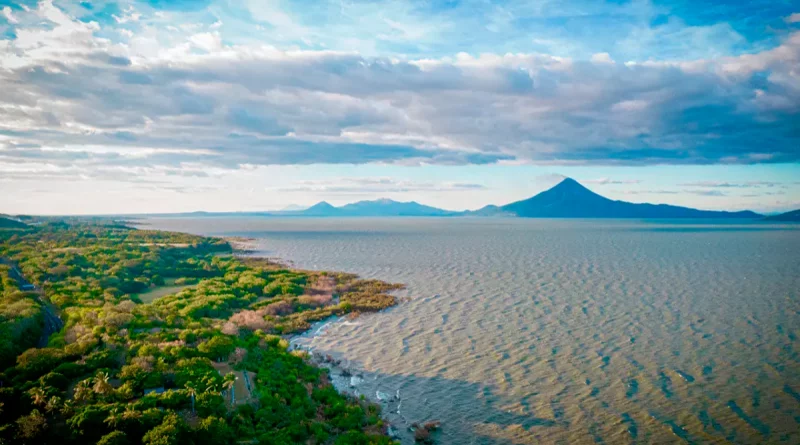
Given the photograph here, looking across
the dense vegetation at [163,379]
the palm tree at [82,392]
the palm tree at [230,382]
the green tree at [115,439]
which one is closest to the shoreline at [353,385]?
the dense vegetation at [163,379]

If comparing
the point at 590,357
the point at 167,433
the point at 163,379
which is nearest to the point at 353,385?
the point at 163,379

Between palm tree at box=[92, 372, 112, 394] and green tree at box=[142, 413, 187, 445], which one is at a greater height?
palm tree at box=[92, 372, 112, 394]

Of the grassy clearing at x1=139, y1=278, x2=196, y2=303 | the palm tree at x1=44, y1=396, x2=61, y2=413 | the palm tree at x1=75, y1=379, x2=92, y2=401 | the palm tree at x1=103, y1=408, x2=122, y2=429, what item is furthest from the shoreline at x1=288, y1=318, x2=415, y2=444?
the grassy clearing at x1=139, y1=278, x2=196, y2=303

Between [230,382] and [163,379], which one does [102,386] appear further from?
[230,382]

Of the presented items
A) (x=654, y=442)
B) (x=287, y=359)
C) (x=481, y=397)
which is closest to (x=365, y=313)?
(x=287, y=359)

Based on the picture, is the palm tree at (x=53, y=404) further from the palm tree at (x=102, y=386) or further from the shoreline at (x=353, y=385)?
the shoreline at (x=353, y=385)

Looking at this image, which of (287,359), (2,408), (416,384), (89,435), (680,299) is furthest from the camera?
(680,299)

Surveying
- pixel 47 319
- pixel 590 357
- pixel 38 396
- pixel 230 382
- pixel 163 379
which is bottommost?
pixel 590 357

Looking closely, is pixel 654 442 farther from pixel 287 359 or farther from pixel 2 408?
pixel 2 408

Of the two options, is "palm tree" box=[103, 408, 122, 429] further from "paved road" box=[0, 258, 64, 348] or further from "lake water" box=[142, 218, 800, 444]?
"paved road" box=[0, 258, 64, 348]
